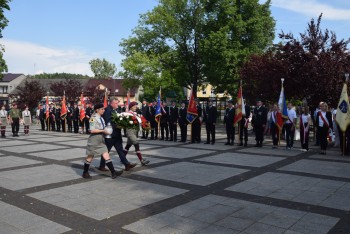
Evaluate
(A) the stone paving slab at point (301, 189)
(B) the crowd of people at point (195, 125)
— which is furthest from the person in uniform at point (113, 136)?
(A) the stone paving slab at point (301, 189)

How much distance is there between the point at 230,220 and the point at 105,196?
8.85 feet

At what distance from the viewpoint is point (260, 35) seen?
1227 inches

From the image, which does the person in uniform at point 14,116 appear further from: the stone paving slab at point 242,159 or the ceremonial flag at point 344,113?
the ceremonial flag at point 344,113

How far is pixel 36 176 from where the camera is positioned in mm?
8422

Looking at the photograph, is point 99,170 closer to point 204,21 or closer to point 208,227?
point 208,227

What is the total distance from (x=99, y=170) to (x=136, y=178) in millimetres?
1498

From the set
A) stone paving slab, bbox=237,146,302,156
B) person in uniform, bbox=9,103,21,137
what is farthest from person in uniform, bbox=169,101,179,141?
person in uniform, bbox=9,103,21,137

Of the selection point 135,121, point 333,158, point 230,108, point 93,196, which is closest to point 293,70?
point 230,108

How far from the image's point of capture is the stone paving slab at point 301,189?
621 centimetres

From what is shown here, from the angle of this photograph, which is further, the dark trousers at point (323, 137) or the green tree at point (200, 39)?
the green tree at point (200, 39)

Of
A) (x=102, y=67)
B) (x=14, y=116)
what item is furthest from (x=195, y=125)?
(x=102, y=67)

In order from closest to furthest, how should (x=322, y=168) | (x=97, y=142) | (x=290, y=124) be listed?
(x=97, y=142) → (x=322, y=168) → (x=290, y=124)

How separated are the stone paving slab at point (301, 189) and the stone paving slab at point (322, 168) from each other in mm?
909

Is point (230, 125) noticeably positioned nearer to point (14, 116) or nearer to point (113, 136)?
point (113, 136)
